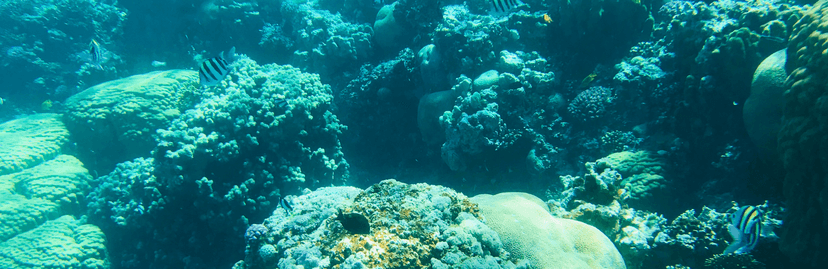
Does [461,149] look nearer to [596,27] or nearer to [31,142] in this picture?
[596,27]

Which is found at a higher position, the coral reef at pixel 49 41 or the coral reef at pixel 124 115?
the coral reef at pixel 49 41

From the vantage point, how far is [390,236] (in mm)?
2678

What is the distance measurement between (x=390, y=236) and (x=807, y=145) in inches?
160

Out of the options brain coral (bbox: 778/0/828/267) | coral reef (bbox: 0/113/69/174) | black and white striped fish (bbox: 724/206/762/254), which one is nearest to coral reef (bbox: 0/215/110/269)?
coral reef (bbox: 0/113/69/174)

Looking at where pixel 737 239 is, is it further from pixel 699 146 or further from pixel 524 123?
pixel 524 123

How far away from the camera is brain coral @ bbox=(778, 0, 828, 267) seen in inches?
123

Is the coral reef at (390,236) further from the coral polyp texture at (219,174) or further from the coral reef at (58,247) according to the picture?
the coral reef at (58,247)

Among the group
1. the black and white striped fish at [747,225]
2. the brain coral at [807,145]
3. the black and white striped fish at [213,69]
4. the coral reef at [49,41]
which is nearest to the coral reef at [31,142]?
the coral reef at [49,41]

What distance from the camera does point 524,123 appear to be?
17.9 ft

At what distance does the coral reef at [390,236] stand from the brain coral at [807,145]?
115 inches

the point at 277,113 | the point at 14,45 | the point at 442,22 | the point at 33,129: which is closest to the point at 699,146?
the point at 442,22

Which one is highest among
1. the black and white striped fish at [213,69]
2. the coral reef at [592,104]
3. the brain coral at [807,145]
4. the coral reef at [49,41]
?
the coral reef at [49,41]

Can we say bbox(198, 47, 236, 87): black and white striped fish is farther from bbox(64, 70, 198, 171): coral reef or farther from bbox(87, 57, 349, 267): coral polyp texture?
bbox(64, 70, 198, 171): coral reef

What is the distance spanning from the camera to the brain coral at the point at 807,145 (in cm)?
312
